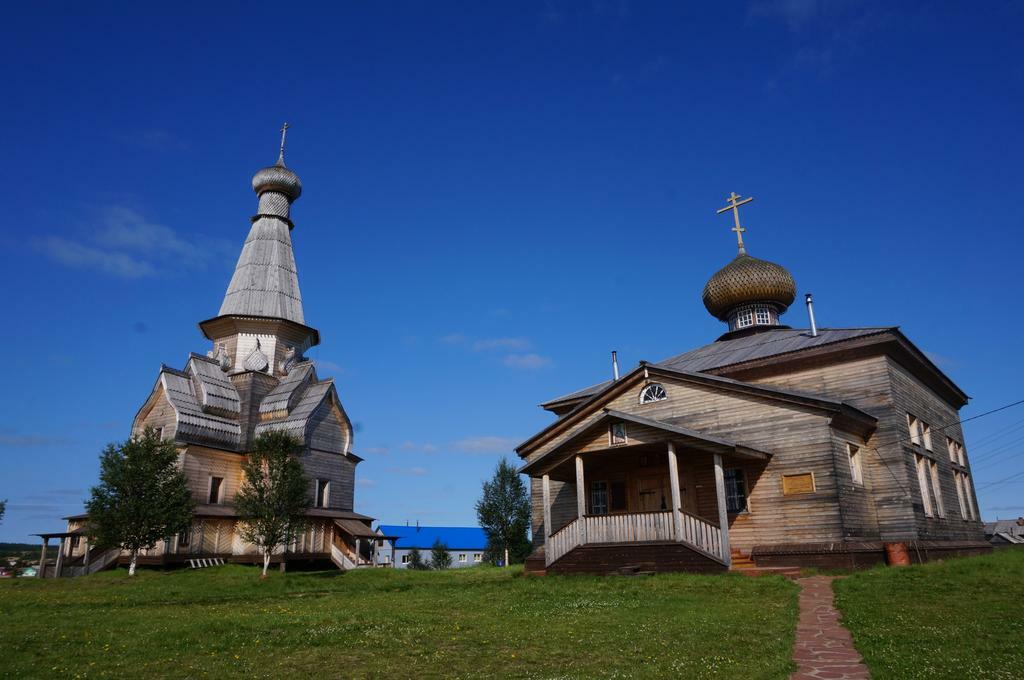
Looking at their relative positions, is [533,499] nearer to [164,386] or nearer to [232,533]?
[232,533]

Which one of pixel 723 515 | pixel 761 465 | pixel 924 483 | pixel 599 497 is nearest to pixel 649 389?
pixel 599 497

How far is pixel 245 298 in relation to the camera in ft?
130

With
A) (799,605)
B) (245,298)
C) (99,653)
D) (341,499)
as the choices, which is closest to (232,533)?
(341,499)

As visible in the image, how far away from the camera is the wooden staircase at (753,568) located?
1647cm

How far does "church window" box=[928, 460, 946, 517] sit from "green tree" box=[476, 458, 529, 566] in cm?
2144

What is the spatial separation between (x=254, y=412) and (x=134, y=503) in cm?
1047

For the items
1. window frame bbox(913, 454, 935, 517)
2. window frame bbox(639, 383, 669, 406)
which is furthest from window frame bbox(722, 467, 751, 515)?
window frame bbox(913, 454, 935, 517)

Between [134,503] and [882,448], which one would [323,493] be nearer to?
[134,503]

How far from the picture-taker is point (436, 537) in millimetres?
68812

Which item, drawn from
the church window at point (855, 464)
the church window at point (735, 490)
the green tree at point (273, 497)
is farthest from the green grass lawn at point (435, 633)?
the green tree at point (273, 497)

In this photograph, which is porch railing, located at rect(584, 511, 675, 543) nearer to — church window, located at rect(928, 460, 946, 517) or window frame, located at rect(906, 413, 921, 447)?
window frame, located at rect(906, 413, 921, 447)

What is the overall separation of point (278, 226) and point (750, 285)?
28482mm

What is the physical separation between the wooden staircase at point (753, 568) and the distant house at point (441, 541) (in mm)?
47829

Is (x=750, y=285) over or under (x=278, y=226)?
under
